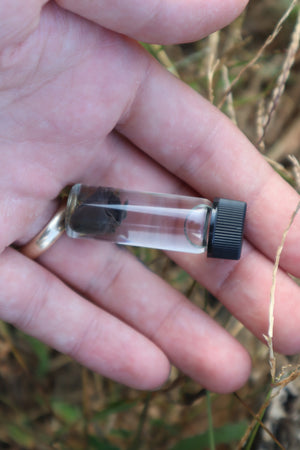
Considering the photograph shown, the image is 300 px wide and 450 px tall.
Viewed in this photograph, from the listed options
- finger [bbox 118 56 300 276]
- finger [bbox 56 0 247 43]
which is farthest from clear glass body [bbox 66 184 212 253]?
finger [bbox 56 0 247 43]

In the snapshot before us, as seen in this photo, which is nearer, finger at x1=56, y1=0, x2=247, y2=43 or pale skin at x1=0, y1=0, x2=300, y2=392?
finger at x1=56, y1=0, x2=247, y2=43

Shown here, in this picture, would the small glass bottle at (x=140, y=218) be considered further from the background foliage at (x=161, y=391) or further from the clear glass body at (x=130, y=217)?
the background foliage at (x=161, y=391)

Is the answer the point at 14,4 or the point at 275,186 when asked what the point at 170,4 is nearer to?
the point at 14,4

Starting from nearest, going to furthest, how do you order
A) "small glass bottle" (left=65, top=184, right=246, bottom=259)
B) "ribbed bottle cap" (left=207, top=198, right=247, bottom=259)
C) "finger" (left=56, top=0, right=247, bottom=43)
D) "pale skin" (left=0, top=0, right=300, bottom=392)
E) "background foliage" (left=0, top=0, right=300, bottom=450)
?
"finger" (left=56, top=0, right=247, bottom=43)
"pale skin" (left=0, top=0, right=300, bottom=392)
"ribbed bottle cap" (left=207, top=198, right=247, bottom=259)
"small glass bottle" (left=65, top=184, right=246, bottom=259)
"background foliage" (left=0, top=0, right=300, bottom=450)

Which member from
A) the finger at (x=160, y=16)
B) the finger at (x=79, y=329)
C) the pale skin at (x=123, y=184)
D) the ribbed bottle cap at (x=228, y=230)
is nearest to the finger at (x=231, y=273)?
the pale skin at (x=123, y=184)

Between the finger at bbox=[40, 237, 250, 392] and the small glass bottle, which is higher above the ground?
the small glass bottle

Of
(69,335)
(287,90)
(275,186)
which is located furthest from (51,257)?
(287,90)

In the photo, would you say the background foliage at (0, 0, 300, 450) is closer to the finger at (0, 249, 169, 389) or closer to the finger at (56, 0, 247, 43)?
the finger at (0, 249, 169, 389)
